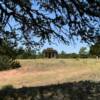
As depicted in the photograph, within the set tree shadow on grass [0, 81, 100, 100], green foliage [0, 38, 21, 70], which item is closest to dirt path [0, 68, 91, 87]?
tree shadow on grass [0, 81, 100, 100]

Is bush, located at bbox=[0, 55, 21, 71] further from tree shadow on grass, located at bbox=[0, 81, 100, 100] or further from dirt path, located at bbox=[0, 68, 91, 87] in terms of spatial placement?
dirt path, located at bbox=[0, 68, 91, 87]

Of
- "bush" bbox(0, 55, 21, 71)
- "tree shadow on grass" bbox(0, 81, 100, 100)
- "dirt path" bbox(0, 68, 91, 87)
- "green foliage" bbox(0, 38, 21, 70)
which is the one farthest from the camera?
"dirt path" bbox(0, 68, 91, 87)

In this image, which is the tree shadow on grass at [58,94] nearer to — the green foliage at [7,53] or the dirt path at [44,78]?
the green foliage at [7,53]

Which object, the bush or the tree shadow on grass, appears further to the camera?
the bush

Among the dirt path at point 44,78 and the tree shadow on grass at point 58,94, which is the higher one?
the tree shadow on grass at point 58,94

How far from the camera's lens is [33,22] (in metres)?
15.6

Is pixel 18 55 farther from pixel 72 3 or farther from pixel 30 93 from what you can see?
pixel 72 3

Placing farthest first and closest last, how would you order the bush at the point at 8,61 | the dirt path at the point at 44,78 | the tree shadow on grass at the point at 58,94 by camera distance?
the dirt path at the point at 44,78, the bush at the point at 8,61, the tree shadow on grass at the point at 58,94

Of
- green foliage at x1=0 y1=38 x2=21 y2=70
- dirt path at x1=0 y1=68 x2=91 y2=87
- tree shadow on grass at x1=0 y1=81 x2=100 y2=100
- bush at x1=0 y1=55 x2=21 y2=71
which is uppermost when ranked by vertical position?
green foliage at x1=0 y1=38 x2=21 y2=70

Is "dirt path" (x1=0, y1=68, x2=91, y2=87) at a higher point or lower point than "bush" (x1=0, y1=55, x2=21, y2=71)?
lower

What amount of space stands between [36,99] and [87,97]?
1562 mm

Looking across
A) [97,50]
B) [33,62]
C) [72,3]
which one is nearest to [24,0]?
[72,3]

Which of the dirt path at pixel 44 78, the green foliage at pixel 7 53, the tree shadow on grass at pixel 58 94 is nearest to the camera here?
the tree shadow on grass at pixel 58 94

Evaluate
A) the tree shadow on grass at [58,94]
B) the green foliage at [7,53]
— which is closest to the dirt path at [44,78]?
the tree shadow on grass at [58,94]
